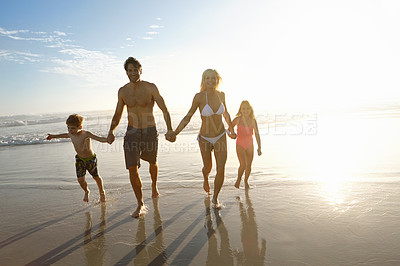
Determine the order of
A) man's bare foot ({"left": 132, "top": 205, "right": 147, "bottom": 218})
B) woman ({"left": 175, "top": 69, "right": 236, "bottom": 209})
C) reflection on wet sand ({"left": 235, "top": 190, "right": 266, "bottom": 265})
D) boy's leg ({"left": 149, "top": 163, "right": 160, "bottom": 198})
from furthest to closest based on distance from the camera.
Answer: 1. boy's leg ({"left": 149, "top": 163, "right": 160, "bottom": 198})
2. woman ({"left": 175, "top": 69, "right": 236, "bottom": 209})
3. man's bare foot ({"left": 132, "top": 205, "right": 147, "bottom": 218})
4. reflection on wet sand ({"left": 235, "top": 190, "right": 266, "bottom": 265})

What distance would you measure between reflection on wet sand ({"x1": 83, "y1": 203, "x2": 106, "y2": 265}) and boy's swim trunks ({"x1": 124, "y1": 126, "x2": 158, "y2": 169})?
1.04m

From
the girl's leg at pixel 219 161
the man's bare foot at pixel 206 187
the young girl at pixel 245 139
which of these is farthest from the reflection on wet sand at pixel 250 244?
the young girl at pixel 245 139

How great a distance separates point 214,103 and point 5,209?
4.16 m

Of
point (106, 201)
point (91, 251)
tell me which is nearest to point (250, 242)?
point (91, 251)

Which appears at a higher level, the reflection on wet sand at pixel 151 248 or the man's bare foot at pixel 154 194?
the man's bare foot at pixel 154 194

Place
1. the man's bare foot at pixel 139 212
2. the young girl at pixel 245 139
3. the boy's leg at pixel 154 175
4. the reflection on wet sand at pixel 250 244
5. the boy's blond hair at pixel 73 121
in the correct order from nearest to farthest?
the reflection on wet sand at pixel 250 244
the man's bare foot at pixel 139 212
the boy's blond hair at pixel 73 121
the boy's leg at pixel 154 175
the young girl at pixel 245 139

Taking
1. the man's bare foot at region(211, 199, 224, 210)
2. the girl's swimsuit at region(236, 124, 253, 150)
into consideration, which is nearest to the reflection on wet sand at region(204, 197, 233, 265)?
the man's bare foot at region(211, 199, 224, 210)

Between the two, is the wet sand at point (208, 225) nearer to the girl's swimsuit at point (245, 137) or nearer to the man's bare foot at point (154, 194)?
the man's bare foot at point (154, 194)

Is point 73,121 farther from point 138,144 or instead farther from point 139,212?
point 139,212

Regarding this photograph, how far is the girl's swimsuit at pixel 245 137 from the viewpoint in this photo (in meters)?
5.61

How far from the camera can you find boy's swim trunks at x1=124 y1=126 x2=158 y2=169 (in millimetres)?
4398

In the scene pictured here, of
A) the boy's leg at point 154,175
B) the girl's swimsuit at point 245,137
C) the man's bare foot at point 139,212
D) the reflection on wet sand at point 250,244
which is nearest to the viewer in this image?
the reflection on wet sand at point 250,244

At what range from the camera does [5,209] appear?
185 inches

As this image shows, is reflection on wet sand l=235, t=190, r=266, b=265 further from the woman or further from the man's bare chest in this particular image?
the man's bare chest
